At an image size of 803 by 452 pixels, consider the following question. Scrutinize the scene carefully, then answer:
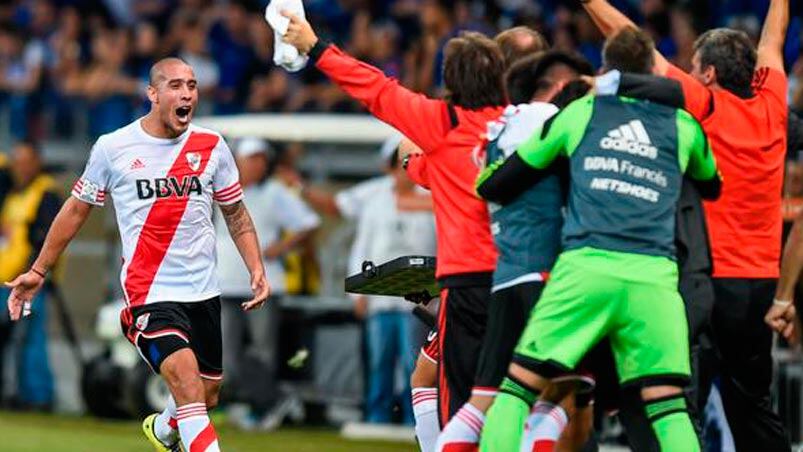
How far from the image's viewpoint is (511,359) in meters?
9.35

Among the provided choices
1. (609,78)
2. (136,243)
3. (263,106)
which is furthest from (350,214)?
(609,78)

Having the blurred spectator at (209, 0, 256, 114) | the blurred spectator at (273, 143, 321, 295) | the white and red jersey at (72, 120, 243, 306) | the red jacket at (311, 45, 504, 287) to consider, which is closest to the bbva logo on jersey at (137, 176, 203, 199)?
the white and red jersey at (72, 120, 243, 306)

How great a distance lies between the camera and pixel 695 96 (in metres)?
9.92

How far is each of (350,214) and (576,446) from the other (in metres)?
7.42

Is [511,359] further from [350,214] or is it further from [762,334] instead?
[350,214]

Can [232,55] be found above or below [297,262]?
above

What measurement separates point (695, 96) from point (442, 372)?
1.82 metres

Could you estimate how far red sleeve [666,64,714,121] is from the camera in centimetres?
990

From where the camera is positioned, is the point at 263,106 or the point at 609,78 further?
the point at 263,106

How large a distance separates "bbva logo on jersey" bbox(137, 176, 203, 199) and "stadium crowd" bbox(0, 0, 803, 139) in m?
7.12

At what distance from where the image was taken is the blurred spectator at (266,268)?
57.0 feet

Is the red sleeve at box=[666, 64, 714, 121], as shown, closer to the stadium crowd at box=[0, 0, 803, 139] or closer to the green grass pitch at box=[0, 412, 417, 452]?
the green grass pitch at box=[0, 412, 417, 452]

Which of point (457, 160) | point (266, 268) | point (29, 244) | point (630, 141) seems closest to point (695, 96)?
point (630, 141)

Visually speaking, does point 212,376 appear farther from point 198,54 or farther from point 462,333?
point 198,54
